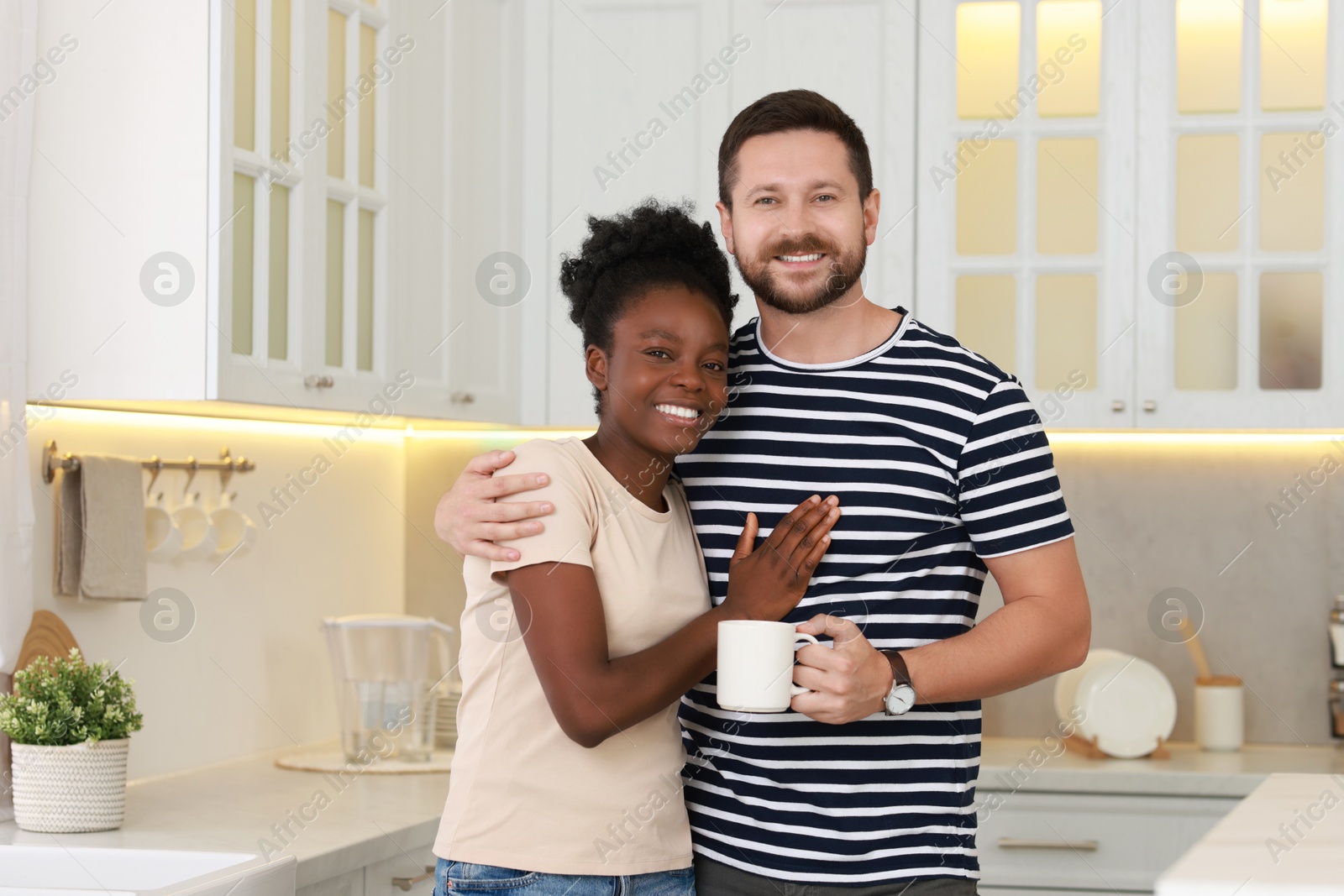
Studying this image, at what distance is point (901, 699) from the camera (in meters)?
1.15

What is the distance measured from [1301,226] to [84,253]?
198cm

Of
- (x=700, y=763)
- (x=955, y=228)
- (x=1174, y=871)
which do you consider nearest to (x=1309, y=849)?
(x=1174, y=871)

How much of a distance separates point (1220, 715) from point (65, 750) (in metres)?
1.96

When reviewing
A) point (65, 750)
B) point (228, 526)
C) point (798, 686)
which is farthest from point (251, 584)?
point (798, 686)

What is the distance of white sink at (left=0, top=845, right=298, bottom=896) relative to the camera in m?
1.60

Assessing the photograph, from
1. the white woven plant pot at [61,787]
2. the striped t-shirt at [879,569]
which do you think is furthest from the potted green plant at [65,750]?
the striped t-shirt at [879,569]

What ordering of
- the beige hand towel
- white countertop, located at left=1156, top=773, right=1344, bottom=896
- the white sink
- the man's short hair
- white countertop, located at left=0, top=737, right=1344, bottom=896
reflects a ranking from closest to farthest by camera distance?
white countertop, located at left=1156, top=773, right=1344, bottom=896
the man's short hair
the white sink
white countertop, located at left=0, top=737, right=1344, bottom=896
the beige hand towel

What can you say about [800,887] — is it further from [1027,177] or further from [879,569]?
[1027,177]

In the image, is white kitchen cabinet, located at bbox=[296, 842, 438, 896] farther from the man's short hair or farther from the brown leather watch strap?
the man's short hair

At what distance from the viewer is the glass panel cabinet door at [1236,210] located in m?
2.41

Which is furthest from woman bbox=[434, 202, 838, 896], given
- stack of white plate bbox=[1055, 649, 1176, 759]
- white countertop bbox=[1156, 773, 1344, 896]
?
stack of white plate bbox=[1055, 649, 1176, 759]

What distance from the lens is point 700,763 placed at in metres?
1.27

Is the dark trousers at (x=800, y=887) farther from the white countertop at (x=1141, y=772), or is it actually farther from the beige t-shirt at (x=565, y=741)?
the white countertop at (x=1141, y=772)

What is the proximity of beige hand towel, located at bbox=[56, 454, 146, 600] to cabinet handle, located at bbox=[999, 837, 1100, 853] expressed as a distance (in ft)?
4.67
